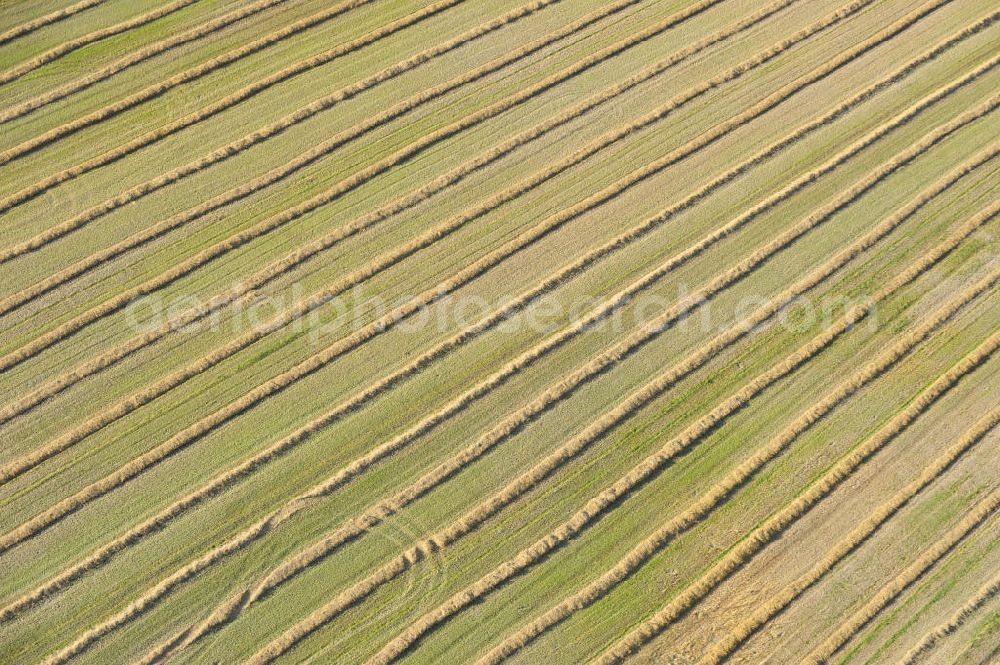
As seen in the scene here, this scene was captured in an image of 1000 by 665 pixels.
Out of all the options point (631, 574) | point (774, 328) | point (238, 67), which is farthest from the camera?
point (238, 67)

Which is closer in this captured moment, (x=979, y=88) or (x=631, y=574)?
(x=631, y=574)

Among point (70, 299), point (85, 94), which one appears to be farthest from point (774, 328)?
point (85, 94)

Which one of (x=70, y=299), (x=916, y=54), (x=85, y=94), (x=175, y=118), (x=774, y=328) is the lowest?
(x=774, y=328)

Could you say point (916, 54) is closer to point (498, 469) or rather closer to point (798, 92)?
point (798, 92)

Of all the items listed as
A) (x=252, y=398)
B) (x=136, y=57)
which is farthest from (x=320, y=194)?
(x=136, y=57)

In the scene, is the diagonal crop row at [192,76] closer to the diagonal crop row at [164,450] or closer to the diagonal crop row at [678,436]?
the diagonal crop row at [164,450]

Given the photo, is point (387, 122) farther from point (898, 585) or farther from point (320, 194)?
point (898, 585)

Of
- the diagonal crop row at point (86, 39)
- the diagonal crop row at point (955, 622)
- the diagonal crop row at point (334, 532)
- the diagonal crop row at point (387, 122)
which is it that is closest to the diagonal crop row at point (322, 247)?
the diagonal crop row at point (387, 122)

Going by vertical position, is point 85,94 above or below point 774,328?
above
